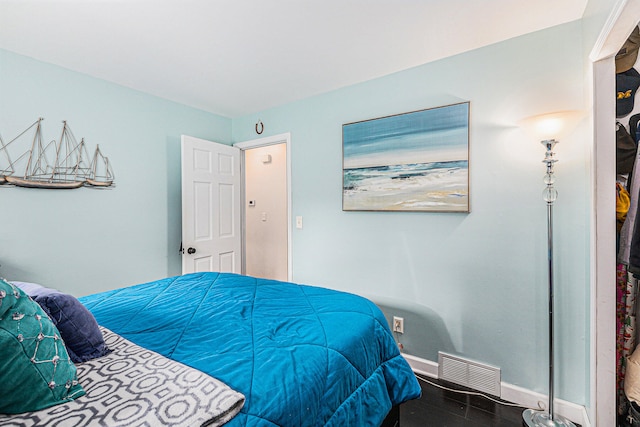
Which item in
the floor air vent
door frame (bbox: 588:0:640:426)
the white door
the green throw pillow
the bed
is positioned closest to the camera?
the green throw pillow

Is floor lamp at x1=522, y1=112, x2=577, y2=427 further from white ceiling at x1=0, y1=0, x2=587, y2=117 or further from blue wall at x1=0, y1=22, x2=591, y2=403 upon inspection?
white ceiling at x1=0, y1=0, x2=587, y2=117

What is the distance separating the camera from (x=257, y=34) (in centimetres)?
187

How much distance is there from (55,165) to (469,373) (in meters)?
3.36

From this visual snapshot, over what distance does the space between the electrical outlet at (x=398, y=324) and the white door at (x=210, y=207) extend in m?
1.89

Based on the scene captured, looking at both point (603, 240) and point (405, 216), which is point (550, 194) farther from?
point (405, 216)

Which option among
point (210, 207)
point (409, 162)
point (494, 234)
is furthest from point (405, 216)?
point (210, 207)

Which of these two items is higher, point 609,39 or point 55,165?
point 609,39

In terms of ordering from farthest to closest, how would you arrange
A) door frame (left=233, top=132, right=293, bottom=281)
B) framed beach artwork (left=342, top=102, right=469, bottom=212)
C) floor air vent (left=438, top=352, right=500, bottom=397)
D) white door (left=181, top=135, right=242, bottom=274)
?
door frame (left=233, top=132, right=293, bottom=281) < white door (left=181, top=135, right=242, bottom=274) < framed beach artwork (left=342, top=102, right=469, bottom=212) < floor air vent (left=438, top=352, right=500, bottom=397)

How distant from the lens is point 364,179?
8.25 ft

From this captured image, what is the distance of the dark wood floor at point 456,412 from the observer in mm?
1739

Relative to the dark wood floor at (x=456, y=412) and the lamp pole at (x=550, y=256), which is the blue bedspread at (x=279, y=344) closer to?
the dark wood floor at (x=456, y=412)

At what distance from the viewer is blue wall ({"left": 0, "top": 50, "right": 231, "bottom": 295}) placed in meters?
2.04

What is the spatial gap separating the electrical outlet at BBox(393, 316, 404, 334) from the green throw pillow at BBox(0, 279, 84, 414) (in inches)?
81.5

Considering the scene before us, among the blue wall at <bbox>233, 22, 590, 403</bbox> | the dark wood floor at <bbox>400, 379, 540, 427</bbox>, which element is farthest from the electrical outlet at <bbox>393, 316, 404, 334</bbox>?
the dark wood floor at <bbox>400, 379, 540, 427</bbox>
